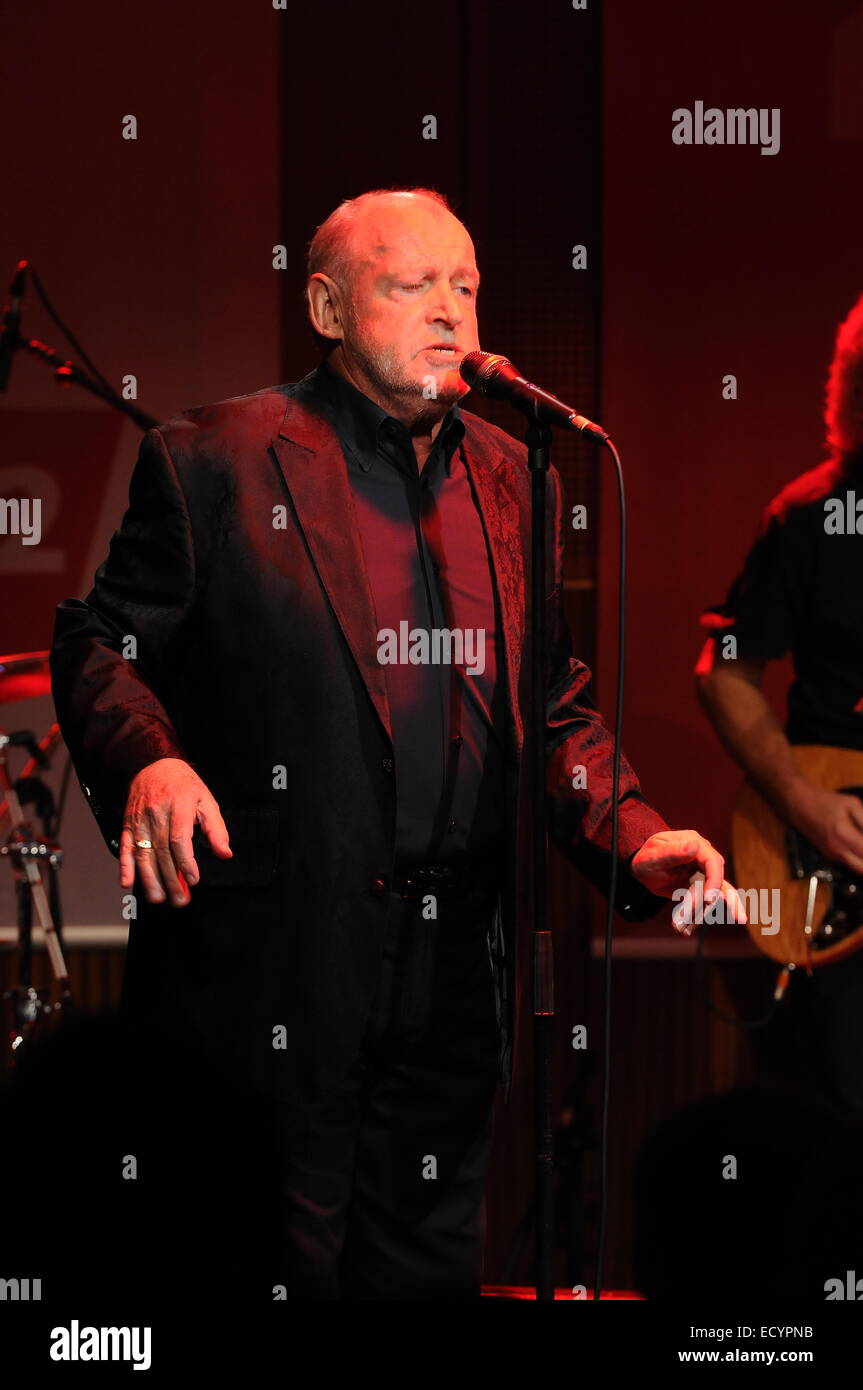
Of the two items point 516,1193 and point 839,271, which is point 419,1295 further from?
point 839,271

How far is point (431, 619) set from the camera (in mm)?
2041

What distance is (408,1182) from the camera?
204cm

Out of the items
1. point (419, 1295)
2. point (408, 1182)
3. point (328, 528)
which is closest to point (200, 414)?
point (328, 528)

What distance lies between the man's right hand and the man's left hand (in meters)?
0.54

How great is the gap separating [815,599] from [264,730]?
150 centimetres

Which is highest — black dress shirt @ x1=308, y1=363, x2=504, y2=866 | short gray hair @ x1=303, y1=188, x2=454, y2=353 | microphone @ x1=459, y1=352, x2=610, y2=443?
short gray hair @ x1=303, y1=188, x2=454, y2=353

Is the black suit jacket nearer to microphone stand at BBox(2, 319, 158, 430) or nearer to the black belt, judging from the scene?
the black belt

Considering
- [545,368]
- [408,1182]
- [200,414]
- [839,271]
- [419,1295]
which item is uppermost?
[839,271]

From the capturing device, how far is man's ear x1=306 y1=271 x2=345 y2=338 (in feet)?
7.11

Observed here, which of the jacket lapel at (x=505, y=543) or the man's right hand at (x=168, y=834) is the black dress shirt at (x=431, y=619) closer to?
the jacket lapel at (x=505, y=543)

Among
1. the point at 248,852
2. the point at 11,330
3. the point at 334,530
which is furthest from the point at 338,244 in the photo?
the point at 11,330

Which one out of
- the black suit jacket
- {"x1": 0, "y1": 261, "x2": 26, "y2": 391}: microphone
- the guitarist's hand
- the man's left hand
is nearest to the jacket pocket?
the black suit jacket

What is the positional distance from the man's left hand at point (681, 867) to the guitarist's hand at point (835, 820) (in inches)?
46.6

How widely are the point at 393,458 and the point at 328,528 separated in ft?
0.64
